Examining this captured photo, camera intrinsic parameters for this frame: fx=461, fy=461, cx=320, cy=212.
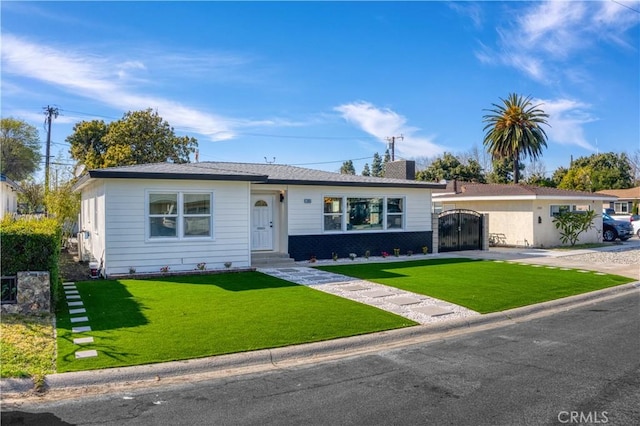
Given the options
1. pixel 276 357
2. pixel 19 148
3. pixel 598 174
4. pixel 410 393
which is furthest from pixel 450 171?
pixel 19 148

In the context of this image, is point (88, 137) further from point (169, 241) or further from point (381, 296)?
point (381, 296)

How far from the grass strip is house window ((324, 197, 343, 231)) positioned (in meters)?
10.3

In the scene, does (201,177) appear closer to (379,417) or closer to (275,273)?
(275,273)

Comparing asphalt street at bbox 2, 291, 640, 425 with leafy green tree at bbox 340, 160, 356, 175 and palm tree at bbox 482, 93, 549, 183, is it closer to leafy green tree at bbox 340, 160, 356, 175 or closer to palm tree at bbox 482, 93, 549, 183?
palm tree at bbox 482, 93, 549, 183

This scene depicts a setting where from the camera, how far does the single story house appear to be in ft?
40.7

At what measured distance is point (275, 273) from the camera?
13148 mm

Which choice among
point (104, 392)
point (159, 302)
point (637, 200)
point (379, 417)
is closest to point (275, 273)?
point (159, 302)

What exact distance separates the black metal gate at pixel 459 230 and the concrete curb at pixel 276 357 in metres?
11.2

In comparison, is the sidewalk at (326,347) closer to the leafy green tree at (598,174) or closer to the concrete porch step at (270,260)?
the concrete porch step at (270,260)

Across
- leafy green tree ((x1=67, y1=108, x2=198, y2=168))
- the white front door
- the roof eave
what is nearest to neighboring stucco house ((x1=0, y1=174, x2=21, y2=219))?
leafy green tree ((x1=67, y1=108, x2=198, y2=168))

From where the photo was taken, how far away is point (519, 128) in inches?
1305

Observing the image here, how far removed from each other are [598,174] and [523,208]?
32.9 metres

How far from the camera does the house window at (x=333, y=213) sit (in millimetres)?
16703

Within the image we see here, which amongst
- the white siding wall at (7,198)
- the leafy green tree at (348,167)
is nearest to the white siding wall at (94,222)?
the white siding wall at (7,198)
